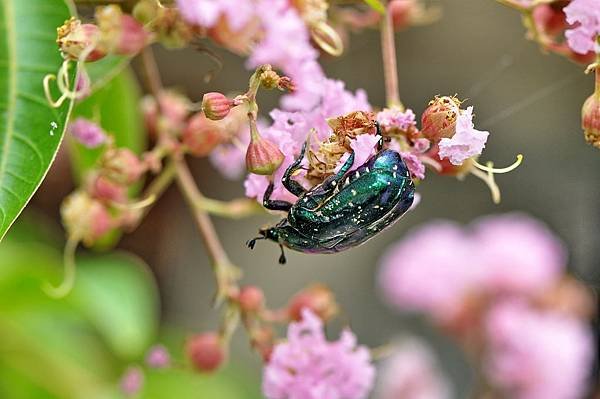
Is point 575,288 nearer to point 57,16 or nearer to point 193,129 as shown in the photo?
point 193,129

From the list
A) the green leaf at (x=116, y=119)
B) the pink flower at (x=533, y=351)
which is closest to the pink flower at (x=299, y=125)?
the green leaf at (x=116, y=119)

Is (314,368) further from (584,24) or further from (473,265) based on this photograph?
(473,265)

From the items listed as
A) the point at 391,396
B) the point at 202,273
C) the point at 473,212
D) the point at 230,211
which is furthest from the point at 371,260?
the point at 230,211

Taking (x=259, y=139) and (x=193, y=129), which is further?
(x=193, y=129)

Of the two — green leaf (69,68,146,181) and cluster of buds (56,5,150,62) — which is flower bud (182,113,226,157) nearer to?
cluster of buds (56,5,150,62)

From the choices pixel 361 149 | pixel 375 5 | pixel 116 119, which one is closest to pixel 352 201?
pixel 361 149

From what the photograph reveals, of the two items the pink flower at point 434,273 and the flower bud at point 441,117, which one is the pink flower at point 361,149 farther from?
the pink flower at point 434,273
